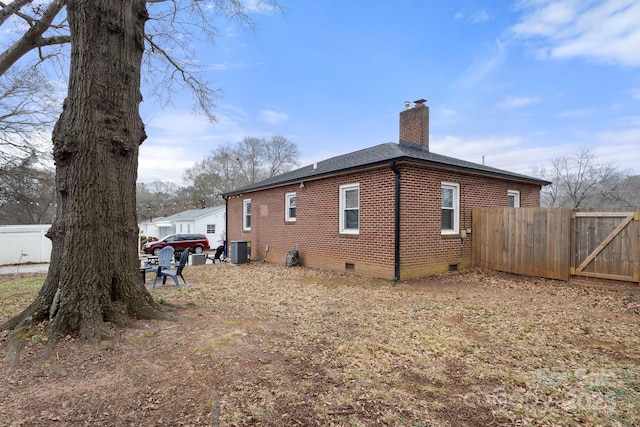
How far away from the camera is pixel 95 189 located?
4074mm

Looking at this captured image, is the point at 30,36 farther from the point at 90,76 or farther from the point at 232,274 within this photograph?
the point at 232,274

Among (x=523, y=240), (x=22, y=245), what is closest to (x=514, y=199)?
(x=523, y=240)

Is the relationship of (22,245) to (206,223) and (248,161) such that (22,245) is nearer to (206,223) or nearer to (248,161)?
(206,223)

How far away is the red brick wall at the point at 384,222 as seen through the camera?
8.62 m

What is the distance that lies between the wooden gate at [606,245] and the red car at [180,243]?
20306 mm

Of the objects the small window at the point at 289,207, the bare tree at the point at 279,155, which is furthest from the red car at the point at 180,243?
the bare tree at the point at 279,155

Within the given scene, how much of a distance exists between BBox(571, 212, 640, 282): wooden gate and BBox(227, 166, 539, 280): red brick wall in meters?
2.79

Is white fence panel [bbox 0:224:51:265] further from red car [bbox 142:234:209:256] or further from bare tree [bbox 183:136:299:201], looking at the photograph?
bare tree [bbox 183:136:299:201]

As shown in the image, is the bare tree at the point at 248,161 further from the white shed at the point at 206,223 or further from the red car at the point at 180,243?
the red car at the point at 180,243

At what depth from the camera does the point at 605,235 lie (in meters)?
7.55

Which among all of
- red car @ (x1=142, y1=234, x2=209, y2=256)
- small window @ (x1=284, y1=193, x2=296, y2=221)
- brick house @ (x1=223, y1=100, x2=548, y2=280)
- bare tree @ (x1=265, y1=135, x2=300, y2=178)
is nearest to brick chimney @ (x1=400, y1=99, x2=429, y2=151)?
brick house @ (x1=223, y1=100, x2=548, y2=280)

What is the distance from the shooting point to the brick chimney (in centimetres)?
1211

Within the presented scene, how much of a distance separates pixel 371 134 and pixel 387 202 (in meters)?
15.4

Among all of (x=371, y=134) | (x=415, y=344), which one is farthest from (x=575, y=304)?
(x=371, y=134)
